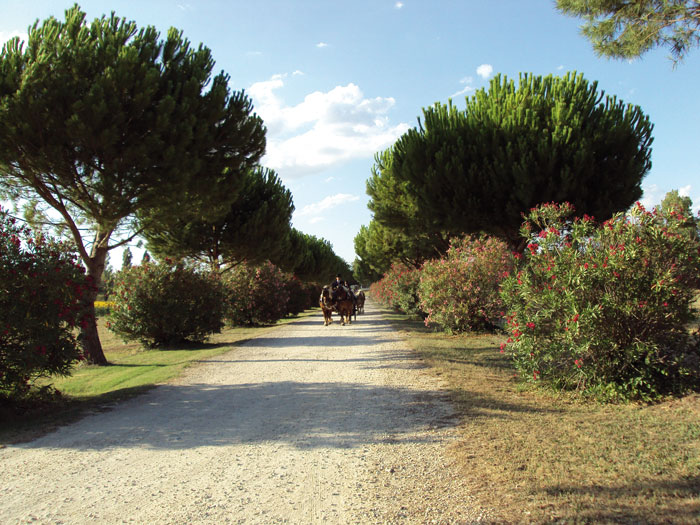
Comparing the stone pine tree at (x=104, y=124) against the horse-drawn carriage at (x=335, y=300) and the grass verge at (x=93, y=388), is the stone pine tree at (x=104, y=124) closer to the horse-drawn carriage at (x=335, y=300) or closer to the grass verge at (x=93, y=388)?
the grass verge at (x=93, y=388)

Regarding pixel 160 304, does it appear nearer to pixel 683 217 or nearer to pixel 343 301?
pixel 343 301

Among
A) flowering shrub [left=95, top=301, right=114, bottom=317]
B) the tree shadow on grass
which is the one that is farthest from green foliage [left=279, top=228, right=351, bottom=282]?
the tree shadow on grass

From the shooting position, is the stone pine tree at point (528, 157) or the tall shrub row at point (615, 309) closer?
the tall shrub row at point (615, 309)

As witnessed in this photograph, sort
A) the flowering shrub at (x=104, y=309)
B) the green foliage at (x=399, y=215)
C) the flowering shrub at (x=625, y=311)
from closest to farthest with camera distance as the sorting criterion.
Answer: the flowering shrub at (x=625, y=311), the flowering shrub at (x=104, y=309), the green foliage at (x=399, y=215)

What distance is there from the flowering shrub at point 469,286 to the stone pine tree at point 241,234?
1156cm

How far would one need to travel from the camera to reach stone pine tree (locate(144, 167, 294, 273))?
76.0ft

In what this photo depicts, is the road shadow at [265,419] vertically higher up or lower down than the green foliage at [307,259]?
lower down

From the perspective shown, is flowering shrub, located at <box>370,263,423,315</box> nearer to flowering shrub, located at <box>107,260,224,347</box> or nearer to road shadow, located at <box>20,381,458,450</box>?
flowering shrub, located at <box>107,260,224,347</box>

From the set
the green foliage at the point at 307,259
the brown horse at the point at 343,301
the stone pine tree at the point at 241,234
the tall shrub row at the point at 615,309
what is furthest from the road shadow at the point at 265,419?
the green foliage at the point at 307,259

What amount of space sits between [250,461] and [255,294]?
20.4 m

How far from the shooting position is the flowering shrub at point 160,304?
1401cm

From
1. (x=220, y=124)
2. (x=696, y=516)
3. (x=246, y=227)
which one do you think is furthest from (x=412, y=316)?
(x=696, y=516)

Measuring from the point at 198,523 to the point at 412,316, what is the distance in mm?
A: 26227

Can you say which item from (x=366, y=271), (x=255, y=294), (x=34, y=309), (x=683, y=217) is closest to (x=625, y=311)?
(x=683, y=217)
